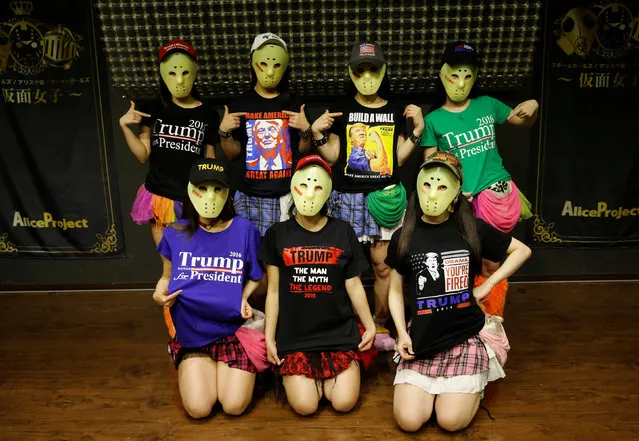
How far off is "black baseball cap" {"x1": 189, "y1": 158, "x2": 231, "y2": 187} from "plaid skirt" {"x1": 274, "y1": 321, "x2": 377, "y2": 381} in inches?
30.9

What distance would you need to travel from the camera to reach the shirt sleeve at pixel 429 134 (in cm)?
290

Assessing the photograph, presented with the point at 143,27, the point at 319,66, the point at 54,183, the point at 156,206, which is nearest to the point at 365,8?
the point at 319,66

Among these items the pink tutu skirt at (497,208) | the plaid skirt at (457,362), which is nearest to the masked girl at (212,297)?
the plaid skirt at (457,362)

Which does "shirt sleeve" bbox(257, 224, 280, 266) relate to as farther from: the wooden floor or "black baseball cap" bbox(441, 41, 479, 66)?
"black baseball cap" bbox(441, 41, 479, 66)

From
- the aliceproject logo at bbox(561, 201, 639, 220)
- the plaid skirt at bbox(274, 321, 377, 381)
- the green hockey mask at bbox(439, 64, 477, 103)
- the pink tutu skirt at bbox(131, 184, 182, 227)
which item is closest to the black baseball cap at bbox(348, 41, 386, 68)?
the green hockey mask at bbox(439, 64, 477, 103)

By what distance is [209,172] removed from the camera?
253cm

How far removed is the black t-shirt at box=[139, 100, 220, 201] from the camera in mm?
2891

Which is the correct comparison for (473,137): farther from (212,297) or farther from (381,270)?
(212,297)

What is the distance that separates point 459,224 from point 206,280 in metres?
1.07

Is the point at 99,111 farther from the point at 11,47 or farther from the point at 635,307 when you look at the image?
the point at 635,307

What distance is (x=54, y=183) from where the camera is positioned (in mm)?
3846

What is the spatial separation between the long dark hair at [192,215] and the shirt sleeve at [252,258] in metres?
0.10

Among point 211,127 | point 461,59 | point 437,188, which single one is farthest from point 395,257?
point 211,127

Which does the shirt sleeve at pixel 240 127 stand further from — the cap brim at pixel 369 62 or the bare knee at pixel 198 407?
the bare knee at pixel 198 407
